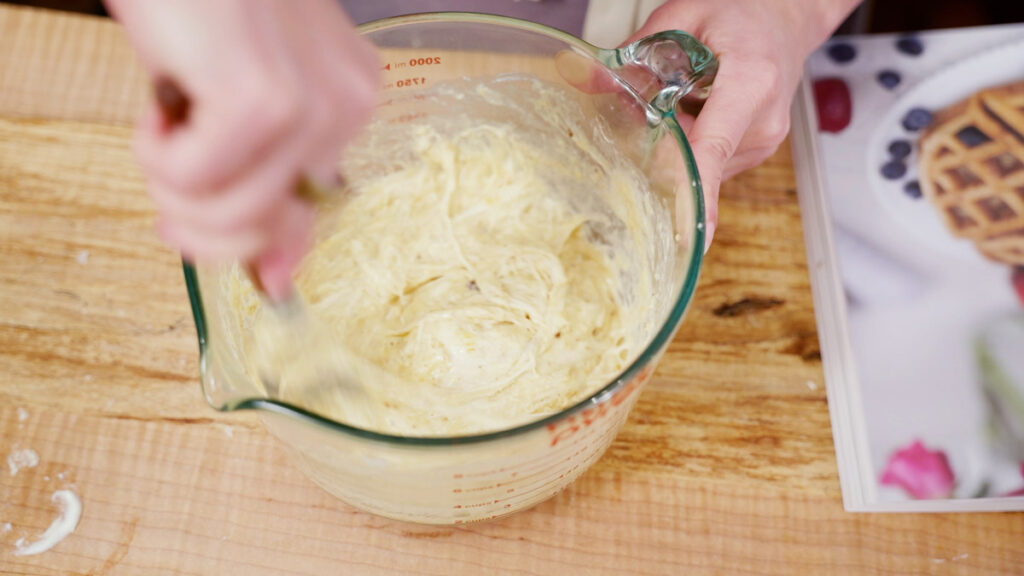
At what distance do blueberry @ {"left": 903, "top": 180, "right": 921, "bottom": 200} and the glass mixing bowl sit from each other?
0.38 meters

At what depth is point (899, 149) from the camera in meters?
1.02

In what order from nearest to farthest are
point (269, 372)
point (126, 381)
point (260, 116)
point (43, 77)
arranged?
point (260, 116)
point (269, 372)
point (126, 381)
point (43, 77)

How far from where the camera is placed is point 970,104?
3.43ft

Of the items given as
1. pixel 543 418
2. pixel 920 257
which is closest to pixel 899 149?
pixel 920 257

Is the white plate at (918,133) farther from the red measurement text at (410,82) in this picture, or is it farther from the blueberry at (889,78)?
the red measurement text at (410,82)

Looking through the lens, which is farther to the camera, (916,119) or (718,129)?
(916,119)

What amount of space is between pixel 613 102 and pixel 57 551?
67 cm

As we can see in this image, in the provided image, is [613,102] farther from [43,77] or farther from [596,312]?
[43,77]

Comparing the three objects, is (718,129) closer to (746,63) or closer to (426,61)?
(746,63)

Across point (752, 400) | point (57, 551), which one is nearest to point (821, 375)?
point (752, 400)

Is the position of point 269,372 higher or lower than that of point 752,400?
higher

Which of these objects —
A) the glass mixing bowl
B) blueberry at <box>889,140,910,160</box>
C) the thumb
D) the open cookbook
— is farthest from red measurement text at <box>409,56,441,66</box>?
blueberry at <box>889,140,910,160</box>

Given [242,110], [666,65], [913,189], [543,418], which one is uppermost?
[242,110]

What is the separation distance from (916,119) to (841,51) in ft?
0.44
